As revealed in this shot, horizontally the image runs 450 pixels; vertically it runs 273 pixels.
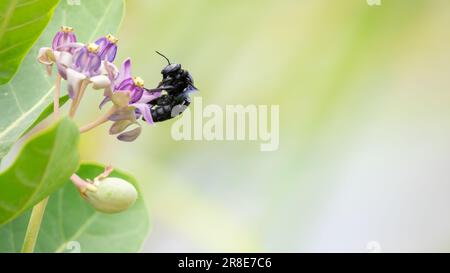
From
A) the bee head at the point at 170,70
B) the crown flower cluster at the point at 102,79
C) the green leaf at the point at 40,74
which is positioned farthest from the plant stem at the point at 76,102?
the bee head at the point at 170,70

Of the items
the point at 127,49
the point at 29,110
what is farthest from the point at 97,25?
the point at 127,49

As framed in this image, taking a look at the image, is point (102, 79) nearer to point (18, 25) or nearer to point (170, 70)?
point (18, 25)

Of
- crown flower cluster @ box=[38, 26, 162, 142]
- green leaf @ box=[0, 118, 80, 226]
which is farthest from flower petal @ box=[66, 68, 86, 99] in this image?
green leaf @ box=[0, 118, 80, 226]

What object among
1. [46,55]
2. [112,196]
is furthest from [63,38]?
[112,196]

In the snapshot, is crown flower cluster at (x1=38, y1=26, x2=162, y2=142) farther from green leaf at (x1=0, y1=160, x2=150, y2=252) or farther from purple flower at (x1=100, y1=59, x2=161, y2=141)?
green leaf at (x1=0, y1=160, x2=150, y2=252)

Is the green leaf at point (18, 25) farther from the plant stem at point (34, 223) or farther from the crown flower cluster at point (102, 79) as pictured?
the plant stem at point (34, 223)
